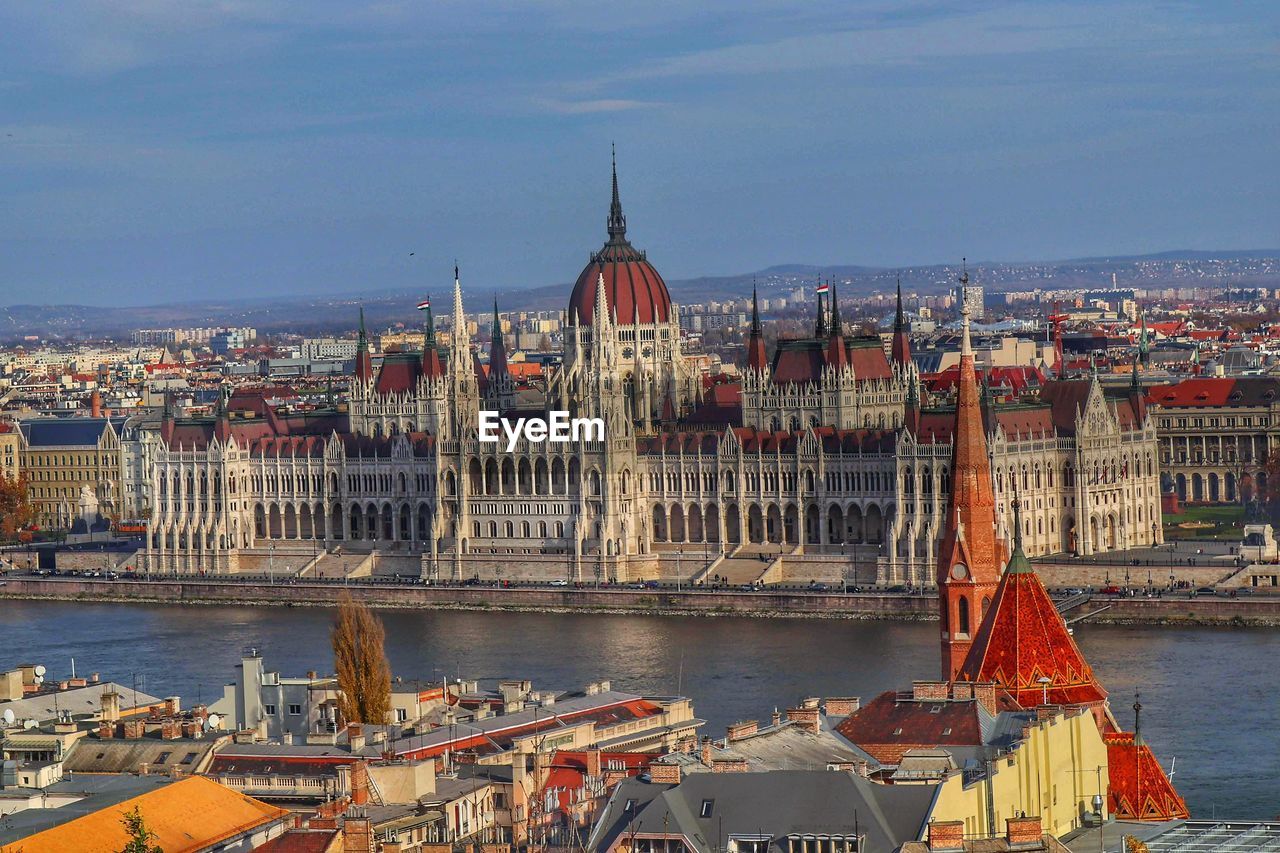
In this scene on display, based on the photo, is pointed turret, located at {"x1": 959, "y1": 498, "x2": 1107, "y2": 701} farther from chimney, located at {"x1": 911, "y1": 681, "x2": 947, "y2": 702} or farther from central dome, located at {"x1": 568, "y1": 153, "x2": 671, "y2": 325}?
central dome, located at {"x1": 568, "y1": 153, "x2": 671, "y2": 325}

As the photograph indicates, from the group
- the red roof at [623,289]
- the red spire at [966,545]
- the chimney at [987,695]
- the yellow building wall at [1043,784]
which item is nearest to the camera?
the yellow building wall at [1043,784]

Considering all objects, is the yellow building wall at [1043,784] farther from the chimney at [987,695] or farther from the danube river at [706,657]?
the danube river at [706,657]

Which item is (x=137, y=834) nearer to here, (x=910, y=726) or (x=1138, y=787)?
(x=910, y=726)

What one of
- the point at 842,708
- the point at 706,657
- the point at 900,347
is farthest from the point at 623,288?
the point at 842,708

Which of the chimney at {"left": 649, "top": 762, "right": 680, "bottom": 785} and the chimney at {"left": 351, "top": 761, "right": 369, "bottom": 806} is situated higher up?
the chimney at {"left": 649, "top": 762, "right": 680, "bottom": 785}

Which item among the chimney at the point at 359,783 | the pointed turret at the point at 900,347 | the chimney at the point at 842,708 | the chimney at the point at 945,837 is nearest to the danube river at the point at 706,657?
the chimney at the point at 842,708

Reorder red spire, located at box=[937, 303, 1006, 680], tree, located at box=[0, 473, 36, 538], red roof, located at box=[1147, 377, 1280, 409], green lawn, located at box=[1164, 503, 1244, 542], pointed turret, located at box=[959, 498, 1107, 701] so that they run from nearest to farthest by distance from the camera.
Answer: pointed turret, located at box=[959, 498, 1107, 701] → red spire, located at box=[937, 303, 1006, 680] → green lawn, located at box=[1164, 503, 1244, 542] → red roof, located at box=[1147, 377, 1280, 409] → tree, located at box=[0, 473, 36, 538]

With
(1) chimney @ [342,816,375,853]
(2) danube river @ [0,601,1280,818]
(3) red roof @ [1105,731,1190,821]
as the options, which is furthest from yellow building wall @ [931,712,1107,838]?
(2) danube river @ [0,601,1280,818]
